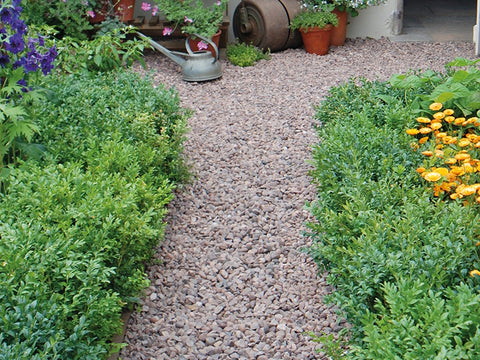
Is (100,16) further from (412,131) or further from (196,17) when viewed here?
(412,131)

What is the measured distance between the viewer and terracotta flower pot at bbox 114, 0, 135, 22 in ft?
22.8

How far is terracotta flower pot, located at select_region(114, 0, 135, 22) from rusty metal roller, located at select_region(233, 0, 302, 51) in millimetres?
1359

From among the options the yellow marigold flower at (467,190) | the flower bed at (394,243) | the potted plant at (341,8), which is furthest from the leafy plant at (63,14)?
the yellow marigold flower at (467,190)

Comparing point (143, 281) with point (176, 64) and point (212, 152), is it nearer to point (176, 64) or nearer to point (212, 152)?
point (212, 152)

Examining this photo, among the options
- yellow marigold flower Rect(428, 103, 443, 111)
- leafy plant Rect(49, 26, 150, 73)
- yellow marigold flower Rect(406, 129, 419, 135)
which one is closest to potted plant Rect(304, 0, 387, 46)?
leafy plant Rect(49, 26, 150, 73)

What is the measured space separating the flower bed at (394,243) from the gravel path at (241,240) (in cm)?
36

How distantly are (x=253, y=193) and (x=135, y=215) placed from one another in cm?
136

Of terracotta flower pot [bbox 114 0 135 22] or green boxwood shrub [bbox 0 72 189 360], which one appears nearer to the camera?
green boxwood shrub [bbox 0 72 189 360]

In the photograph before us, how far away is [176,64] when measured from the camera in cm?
691

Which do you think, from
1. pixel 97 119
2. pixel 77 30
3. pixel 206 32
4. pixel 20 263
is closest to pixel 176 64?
pixel 206 32

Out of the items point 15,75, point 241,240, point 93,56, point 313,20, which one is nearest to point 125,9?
point 93,56

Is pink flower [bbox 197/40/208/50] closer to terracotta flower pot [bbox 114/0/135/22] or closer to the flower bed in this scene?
terracotta flower pot [bbox 114/0/135/22]

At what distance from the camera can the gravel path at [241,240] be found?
289cm

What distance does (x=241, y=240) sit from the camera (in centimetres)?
368
